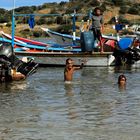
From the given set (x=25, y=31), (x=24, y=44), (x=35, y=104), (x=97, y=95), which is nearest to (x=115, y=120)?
(x=35, y=104)

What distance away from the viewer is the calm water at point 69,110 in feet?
29.7

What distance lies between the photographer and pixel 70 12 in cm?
8056

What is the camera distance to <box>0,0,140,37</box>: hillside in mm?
67375

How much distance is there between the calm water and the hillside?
157 ft

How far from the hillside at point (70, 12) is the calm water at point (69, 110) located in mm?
47986

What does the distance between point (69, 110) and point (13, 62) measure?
559 cm

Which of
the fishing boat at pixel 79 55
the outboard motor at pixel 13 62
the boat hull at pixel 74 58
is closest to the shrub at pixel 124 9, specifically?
the fishing boat at pixel 79 55

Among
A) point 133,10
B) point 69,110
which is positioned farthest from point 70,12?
point 69,110

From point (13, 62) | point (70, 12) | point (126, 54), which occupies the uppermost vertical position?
point (70, 12)

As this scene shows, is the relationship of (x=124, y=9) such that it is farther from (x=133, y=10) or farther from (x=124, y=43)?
(x=124, y=43)

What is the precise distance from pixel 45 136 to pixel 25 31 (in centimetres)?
5963

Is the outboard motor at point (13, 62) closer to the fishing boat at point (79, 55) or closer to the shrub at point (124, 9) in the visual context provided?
the fishing boat at point (79, 55)

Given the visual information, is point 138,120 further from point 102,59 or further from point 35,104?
point 102,59

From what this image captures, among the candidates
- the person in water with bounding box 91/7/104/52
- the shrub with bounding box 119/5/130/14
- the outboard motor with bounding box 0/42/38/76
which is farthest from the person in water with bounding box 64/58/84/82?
the shrub with bounding box 119/5/130/14
